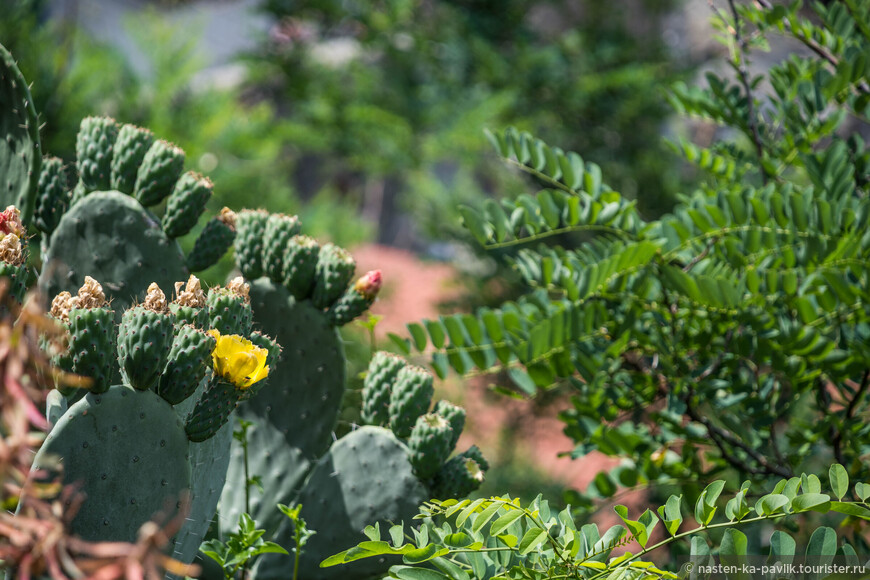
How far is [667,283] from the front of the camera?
4.02ft

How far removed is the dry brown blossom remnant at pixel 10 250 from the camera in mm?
752

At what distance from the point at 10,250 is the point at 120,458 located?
0.74 feet

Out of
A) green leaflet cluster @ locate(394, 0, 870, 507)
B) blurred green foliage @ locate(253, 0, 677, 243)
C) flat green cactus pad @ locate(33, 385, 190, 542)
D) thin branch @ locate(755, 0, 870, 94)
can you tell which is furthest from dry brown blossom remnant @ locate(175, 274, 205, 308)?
blurred green foliage @ locate(253, 0, 677, 243)

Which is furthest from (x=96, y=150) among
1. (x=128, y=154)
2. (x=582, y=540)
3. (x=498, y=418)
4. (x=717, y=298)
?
(x=498, y=418)

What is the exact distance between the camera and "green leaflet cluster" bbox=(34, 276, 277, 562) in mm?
713

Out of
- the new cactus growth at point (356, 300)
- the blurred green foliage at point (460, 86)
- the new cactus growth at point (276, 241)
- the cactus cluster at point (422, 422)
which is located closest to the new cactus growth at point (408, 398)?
the cactus cluster at point (422, 422)

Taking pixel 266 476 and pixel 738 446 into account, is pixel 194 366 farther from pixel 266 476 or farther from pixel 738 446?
pixel 738 446

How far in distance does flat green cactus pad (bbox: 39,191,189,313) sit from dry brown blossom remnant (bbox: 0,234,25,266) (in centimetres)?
27

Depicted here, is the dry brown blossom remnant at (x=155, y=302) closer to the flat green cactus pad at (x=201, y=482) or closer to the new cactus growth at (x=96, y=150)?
the flat green cactus pad at (x=201, y=482)

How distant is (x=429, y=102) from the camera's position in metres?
4.93

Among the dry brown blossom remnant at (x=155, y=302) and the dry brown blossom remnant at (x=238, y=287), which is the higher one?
the dry brown blossom remnant at (x=155, y=302)

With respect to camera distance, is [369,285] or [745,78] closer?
[369,285]

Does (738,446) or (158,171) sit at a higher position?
(158,171)

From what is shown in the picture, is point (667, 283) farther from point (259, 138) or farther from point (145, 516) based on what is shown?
point (259, 138)
